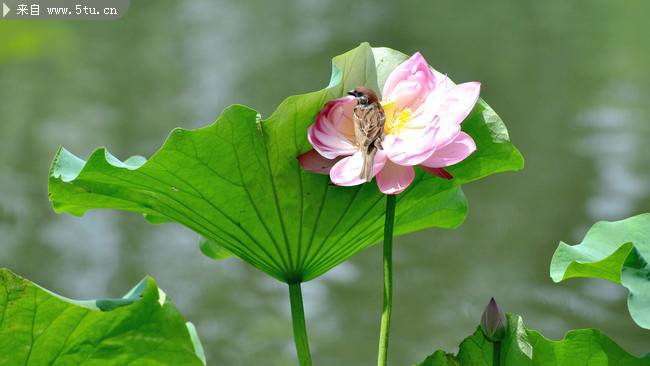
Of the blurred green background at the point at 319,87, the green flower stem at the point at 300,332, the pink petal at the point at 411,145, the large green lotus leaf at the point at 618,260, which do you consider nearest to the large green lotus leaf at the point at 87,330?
the green flower stem at the point at 300,332

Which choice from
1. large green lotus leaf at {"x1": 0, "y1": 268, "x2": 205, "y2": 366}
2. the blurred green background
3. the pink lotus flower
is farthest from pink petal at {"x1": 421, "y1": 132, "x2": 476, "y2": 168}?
the blurred green background

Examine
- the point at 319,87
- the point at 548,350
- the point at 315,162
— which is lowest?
the point at 319,87

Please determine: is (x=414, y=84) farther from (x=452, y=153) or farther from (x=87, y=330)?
(x=87, y=330)

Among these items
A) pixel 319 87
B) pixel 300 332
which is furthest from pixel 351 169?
pixel 319 87

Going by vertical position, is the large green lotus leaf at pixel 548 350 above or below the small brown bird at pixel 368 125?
below

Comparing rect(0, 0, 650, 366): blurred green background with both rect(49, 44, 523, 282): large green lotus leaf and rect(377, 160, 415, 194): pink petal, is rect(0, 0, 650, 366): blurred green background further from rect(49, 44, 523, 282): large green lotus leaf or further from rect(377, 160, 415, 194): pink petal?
Result: rect(377, 160, 415, 194): pink petal

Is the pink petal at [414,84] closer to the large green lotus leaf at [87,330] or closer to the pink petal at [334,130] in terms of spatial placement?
the pink petal at [334,130]
